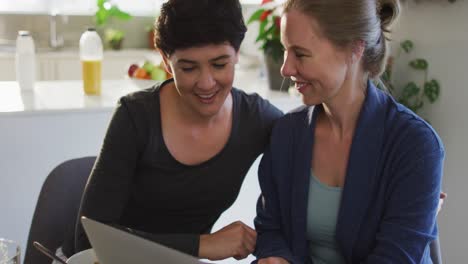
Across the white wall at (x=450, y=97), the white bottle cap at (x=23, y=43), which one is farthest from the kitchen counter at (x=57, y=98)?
the white wall at (x=450, y=97)

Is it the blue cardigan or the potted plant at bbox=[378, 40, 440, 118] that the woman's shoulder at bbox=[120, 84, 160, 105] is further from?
the potted plant at bbox=[378, 40, 440, 118]

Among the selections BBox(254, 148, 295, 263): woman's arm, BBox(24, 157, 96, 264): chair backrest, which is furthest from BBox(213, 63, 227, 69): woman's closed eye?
BBox(24, 157, 96, 264): chair backrest

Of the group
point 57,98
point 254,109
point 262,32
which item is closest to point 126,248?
point 254,109

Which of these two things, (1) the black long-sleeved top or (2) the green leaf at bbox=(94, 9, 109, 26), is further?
(2) the green leaf at bbox=(94, 9, 109, 26)

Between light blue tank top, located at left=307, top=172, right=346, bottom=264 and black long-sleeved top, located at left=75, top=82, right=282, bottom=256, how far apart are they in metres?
0.19

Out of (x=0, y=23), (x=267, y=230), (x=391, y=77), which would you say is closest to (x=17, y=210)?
(x=267, y=230)

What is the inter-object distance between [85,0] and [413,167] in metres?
3.41

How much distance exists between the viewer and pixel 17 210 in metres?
1.97

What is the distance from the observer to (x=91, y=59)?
216cm

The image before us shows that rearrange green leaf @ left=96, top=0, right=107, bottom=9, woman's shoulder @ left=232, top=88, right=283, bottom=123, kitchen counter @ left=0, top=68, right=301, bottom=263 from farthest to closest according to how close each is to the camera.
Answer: green leaf @ left=96, top=0, right=107, bottom=9
kitchen counter @ left=0, top=68, right=301, bottom=263
woman's shoulder @ left=232, top=88, right=283, bottom=123

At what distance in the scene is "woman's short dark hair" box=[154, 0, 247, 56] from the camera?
1.19m

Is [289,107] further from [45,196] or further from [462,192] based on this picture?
[45,196]

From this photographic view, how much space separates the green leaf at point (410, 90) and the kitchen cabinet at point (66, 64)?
197cm

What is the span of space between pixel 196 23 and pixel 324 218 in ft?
1.60
